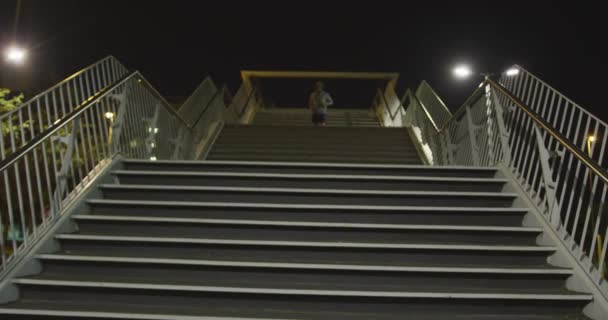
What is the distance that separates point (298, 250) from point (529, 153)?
362 centimetres

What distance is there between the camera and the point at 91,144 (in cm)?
487

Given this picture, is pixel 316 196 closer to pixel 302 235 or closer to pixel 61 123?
pixel 302 235

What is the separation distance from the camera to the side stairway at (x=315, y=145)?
7020 millimetres

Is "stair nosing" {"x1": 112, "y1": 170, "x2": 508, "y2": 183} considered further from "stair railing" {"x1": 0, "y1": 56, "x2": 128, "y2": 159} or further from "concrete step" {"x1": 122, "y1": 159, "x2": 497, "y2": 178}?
"stair railing" {"x1": 0, "y1": 56, "x2": 128, "y2": 159}

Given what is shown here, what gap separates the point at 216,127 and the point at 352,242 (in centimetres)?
551

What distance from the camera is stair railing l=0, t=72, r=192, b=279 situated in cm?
330

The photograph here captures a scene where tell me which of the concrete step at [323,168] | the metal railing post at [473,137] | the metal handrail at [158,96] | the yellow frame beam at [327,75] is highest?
the yellow frame beam at [327,75]

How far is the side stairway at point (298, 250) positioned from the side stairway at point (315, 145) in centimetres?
235

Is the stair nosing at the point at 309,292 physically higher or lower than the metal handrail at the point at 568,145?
lower

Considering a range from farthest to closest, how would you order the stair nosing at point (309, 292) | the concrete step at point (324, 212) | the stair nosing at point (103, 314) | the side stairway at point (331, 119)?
the side stairway at point (331, 119) < the concrete step at point (324, 212) < the stair nosing at point (309, 292) < the stair nosing at point (103, 314)

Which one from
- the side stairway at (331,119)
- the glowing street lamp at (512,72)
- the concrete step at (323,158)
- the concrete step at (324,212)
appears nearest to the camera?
the concrete step at (324,212)

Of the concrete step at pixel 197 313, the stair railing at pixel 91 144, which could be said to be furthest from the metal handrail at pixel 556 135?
the stair railing at pixel 91 144

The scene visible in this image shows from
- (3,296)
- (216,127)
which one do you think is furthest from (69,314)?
(216,127)

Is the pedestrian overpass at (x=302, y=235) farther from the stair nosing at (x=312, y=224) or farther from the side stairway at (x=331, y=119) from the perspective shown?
the side stairway at (x=331, y=119)
